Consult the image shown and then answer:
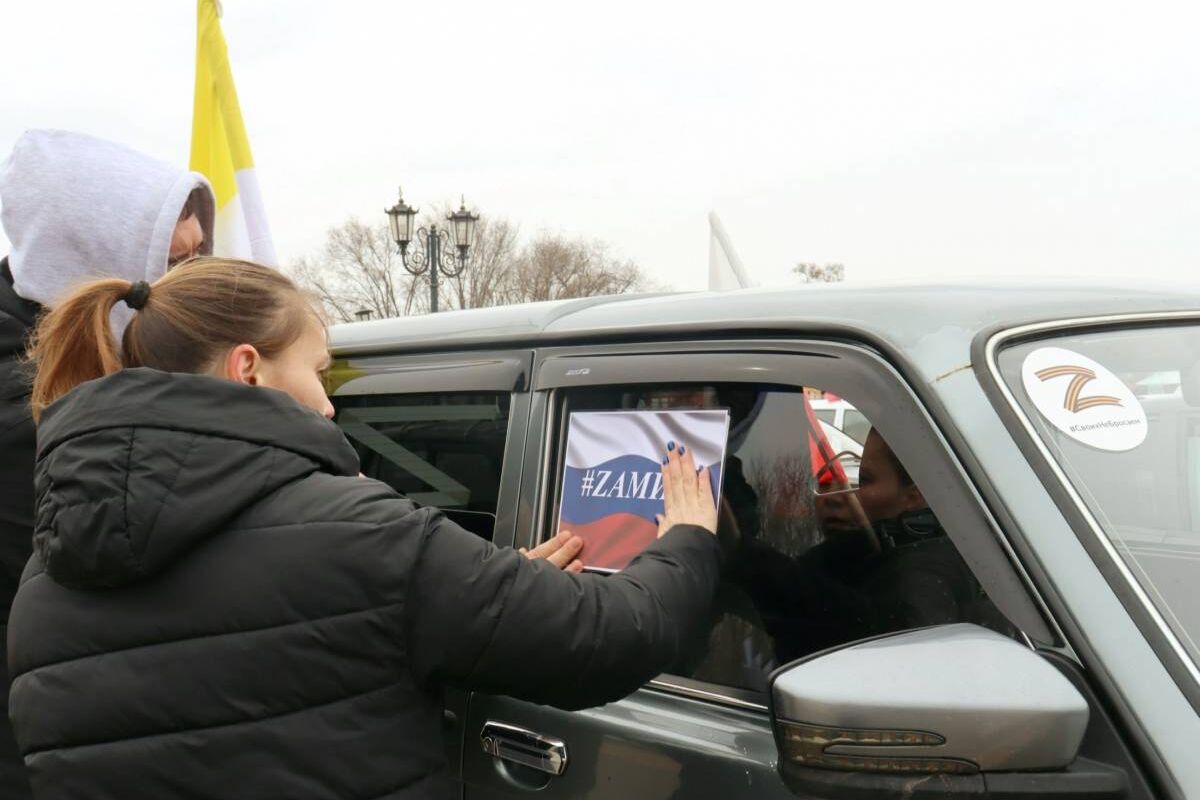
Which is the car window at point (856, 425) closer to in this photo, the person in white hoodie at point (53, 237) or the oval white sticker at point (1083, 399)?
the oval white sticker at point (1083, 399)

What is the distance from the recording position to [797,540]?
1.72 m

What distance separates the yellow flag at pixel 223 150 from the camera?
12.7 ft

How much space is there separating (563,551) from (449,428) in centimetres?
53

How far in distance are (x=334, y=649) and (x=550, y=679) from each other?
290mm

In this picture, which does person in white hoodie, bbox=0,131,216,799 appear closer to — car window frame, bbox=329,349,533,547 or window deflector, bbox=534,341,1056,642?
car window frame, bbox=329,349,533,547

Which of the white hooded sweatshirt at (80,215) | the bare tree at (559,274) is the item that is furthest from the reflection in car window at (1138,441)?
the bare tree at (559,274)

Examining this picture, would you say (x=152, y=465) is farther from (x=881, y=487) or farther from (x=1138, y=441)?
(x=1138, y=441)

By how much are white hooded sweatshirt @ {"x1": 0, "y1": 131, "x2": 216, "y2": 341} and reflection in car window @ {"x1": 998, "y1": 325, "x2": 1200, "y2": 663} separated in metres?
1.82

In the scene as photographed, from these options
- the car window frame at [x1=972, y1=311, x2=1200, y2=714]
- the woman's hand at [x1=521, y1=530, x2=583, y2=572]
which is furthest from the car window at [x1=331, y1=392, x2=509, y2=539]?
the car window frame at [x1=972, y1=311, x2=1200, y2=714]

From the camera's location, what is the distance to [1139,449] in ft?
5.11

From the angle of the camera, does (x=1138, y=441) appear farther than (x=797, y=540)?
No

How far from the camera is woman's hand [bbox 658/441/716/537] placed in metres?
1.75

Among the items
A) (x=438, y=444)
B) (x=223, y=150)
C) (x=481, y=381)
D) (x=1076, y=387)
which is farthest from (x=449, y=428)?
(x=223, y=150)

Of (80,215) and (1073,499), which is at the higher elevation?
(80,215)
